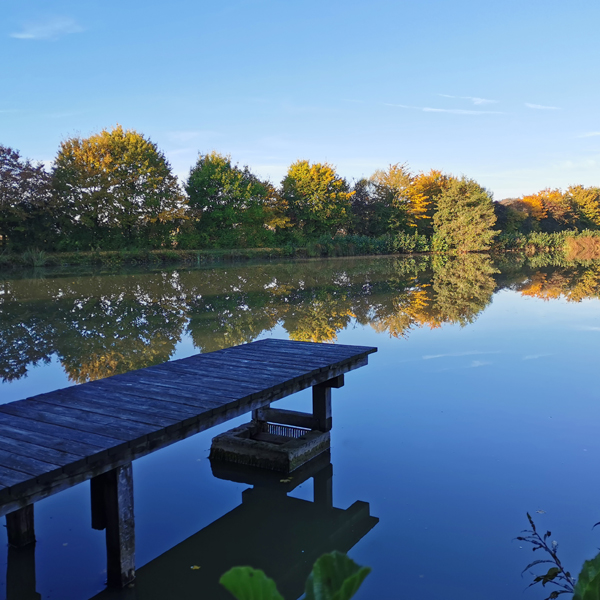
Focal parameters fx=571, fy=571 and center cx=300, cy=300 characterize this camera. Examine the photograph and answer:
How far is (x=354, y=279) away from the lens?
19.7 metres

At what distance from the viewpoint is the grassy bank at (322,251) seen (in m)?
27.1

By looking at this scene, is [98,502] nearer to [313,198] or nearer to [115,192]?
[115,192]

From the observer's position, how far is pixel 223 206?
3459cm

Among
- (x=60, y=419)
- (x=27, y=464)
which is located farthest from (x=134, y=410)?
(x=27, y=464)

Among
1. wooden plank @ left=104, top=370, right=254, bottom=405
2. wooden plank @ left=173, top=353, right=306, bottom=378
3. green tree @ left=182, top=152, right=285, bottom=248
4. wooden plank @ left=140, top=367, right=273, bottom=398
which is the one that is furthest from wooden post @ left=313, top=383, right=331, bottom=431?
green tree @ left=182, top=152, right=285, bottom=248

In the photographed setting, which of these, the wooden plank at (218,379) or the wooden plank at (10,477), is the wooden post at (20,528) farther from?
the wooden plank at (218,379)

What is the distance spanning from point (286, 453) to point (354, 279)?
51.4 ft

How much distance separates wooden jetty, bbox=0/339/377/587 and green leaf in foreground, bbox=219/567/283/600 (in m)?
2.01

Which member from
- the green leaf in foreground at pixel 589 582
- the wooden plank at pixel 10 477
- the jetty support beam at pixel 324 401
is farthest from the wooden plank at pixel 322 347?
the green leaf in foreground at pixel 589 582

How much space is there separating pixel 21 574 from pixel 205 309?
954 cm

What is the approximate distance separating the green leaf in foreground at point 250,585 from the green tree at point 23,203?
92.9ft

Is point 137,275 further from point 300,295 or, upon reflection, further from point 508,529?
point 508,529

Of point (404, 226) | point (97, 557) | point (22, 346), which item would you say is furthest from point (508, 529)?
point (404, 226)

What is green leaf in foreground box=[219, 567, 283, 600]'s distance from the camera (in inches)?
23.0
